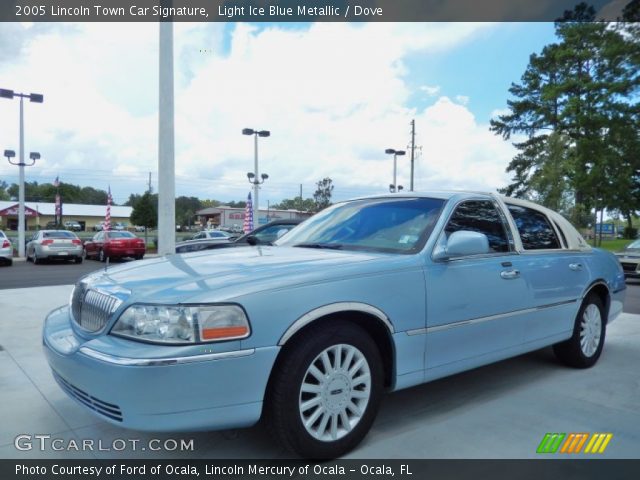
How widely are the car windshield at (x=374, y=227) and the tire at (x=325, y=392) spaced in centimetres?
82

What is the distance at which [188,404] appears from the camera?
237 centimetres

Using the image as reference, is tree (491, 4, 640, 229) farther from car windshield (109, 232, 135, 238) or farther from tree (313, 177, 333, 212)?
tree (313, 177, 333, 212)

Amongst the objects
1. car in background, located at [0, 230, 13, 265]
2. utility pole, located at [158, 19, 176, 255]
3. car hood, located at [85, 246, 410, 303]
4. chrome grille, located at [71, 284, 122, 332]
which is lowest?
car in background, located at [0, 230, 13, 265]

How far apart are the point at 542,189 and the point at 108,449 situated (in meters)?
26.4

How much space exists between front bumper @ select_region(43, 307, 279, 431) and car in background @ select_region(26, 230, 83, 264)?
18637mm

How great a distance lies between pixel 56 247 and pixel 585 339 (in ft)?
62.5

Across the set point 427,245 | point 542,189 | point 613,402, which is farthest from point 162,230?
point 542,189

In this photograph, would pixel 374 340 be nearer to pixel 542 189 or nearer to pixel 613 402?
pixel 613 402

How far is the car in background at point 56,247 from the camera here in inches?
746

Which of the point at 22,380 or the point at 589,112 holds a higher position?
the point at 589,112

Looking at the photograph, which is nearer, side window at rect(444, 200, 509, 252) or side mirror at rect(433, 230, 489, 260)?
side mirror at rect(433, 230, 489, 260)

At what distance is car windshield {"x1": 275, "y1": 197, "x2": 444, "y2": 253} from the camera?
11.5ft
